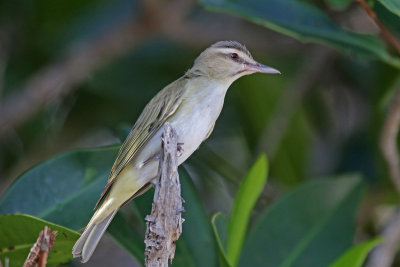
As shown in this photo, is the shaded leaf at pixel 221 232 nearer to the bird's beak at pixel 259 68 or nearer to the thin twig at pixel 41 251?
the bird's beak at pixel 259 68

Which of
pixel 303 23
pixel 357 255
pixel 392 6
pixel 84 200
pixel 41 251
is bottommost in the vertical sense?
pixel 84 200

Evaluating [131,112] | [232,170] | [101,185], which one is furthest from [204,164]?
[101,185]

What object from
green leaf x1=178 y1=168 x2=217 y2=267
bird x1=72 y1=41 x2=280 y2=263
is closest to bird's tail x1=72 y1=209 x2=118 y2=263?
bird x1=72 y1=41 x2=280 y2=263

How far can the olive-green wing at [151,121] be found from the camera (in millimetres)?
3012

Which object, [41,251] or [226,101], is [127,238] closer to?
[41,251]

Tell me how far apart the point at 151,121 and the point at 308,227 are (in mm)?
842

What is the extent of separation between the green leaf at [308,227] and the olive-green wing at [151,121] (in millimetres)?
618

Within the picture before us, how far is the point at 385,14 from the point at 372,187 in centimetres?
138

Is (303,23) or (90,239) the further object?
(303,23)

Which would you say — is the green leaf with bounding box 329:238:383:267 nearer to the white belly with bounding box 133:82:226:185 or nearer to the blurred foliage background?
the white belly with bounding box 133:82:226:185

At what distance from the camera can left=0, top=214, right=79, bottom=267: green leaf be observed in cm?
254

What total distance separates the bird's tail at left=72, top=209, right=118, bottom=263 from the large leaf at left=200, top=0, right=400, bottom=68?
0.98 m

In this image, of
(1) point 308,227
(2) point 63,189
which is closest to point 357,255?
(1) point 308,227

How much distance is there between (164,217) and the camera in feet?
7.83
